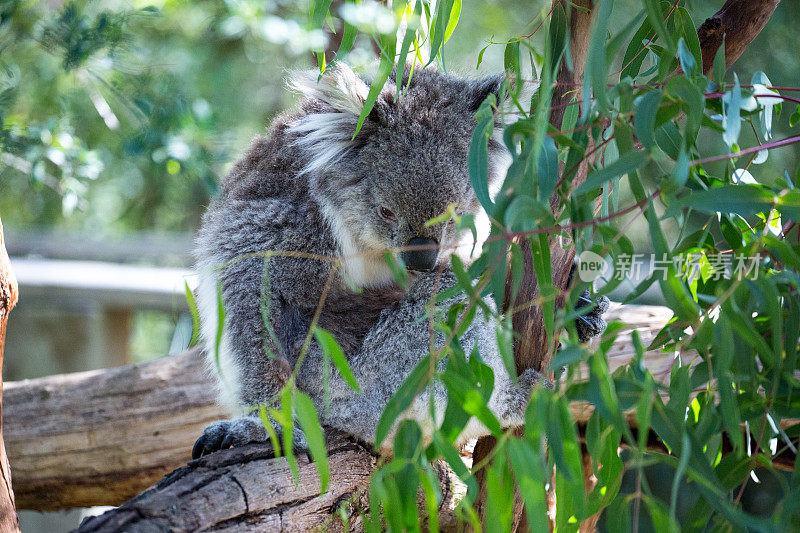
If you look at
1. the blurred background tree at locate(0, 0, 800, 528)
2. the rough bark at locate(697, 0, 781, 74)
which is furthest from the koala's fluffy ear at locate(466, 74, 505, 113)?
the rough bark at locate(697, 0, 781, 74)

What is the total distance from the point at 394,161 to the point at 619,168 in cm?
112

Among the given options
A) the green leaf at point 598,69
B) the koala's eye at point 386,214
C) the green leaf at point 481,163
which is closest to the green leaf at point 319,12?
the green leaf at point 481,163

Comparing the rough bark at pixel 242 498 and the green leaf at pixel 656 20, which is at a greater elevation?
the green leaf at pixel 656 20

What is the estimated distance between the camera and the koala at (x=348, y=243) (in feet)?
7.16

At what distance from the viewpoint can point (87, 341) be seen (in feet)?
15.1

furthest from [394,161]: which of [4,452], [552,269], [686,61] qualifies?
[4,452]

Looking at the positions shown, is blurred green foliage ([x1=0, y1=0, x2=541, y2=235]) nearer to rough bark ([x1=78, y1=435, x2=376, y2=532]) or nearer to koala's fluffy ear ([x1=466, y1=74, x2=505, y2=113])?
koala's fluffy ear ([x1=466, y1=74, x2=505, y2=113])

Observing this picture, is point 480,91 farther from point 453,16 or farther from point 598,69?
point 598,69

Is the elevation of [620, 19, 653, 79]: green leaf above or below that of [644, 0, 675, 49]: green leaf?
above

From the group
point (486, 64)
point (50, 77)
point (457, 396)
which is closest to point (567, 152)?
point (457, 396)

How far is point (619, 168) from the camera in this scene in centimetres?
124

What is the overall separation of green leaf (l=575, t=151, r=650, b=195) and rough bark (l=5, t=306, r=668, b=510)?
72.8 inches

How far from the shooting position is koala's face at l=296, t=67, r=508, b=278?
2205mm

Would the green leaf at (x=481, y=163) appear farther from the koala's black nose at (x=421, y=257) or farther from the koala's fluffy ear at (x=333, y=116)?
the koala's fluffy ear at (x=333, y=116)
